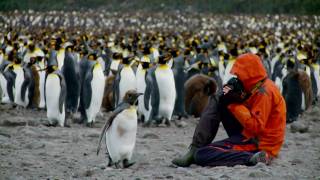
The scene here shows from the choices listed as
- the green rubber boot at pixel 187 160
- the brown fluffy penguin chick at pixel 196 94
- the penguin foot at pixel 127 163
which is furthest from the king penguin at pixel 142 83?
the green rubber boot at pixel 187 160

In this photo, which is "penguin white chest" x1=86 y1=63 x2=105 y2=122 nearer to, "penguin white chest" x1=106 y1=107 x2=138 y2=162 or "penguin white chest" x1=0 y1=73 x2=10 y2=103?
"penguin white chest" x1=0 y1=73 x2=10 y2=103

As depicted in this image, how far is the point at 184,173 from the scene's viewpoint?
18.7ft

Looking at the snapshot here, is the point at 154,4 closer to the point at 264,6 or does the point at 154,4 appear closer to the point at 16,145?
the point at 264,6

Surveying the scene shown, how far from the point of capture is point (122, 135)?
250 inches

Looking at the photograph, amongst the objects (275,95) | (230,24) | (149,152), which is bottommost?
(149,152)

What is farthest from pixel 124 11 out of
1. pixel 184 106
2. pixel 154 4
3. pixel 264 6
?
pixel 184 106

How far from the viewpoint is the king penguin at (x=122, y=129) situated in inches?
248

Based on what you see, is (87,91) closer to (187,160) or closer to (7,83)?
(7,83)

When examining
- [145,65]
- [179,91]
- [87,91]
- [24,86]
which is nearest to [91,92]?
[87,91]

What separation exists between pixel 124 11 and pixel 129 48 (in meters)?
42.6

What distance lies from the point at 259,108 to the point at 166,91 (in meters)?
4.36

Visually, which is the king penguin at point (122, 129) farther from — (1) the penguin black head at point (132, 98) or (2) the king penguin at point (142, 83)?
(2) the king penguin at point (142, 83)

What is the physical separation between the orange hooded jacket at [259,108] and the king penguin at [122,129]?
1.04 metres

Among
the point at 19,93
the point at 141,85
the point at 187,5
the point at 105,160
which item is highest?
the point at 187,5
